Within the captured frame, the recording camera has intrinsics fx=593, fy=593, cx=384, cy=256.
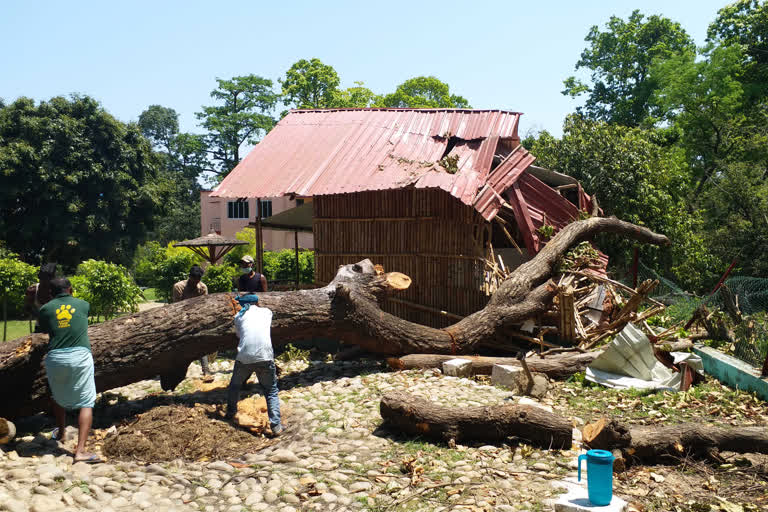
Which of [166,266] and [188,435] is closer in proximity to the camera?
[188,435]

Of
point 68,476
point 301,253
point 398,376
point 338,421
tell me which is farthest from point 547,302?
point 301,253

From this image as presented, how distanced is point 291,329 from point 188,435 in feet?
7.31

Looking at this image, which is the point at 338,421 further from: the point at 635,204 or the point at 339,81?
the point at 339,81

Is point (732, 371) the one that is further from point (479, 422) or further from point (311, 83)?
point (311, 83)

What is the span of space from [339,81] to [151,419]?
3313cm

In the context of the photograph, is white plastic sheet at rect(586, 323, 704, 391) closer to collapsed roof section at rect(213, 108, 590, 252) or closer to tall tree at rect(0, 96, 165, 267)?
collapsed roof section at rect(213, 108, 590, 252)

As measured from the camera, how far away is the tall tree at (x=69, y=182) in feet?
77.5

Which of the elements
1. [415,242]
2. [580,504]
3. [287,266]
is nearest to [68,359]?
[580,504]

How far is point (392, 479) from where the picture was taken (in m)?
4.91

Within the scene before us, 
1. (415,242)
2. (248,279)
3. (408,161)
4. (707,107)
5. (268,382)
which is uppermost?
(707,107)

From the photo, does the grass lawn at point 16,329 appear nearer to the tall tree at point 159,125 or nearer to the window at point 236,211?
the window at point 236,211

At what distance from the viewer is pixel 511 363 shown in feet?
28.0

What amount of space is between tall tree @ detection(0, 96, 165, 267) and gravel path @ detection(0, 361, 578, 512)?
20.9 m

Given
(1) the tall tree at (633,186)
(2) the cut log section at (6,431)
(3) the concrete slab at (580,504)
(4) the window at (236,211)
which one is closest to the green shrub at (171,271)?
(4) the window at (236,211)
